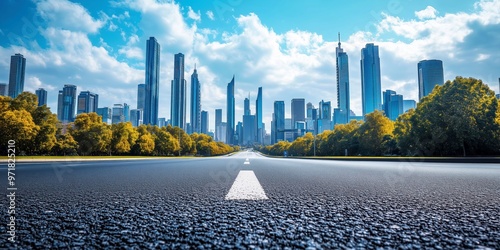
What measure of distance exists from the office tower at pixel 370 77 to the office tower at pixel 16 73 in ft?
479

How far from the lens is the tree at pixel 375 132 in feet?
164

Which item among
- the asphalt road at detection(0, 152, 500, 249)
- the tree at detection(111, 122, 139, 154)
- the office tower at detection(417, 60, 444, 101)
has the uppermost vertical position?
the office tower at detection(417, 60, 444, 101)

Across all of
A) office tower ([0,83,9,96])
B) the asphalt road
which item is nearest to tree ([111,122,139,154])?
the asphalt road

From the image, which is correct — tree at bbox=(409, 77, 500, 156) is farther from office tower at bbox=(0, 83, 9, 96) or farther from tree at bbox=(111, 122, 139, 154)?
office tower at bbox=(0, 83, 9, 96)

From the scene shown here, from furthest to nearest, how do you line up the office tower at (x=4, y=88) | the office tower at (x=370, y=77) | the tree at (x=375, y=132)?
the office tower at (x=4, y=88), the office tower at (x=370, y=77), the tree at (x=375, y=132)

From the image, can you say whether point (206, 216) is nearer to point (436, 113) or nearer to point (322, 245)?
point (322, 245)

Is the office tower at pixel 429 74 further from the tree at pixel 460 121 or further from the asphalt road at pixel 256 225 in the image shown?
the asphalt road at pixel 256 225

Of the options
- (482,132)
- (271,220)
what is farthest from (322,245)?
(482,132)

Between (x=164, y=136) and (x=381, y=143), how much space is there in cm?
5814

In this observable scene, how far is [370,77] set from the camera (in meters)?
128

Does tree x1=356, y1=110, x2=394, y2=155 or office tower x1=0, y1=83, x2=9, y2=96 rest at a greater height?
office tower x1=0, y1=83, x2=9, y2=96

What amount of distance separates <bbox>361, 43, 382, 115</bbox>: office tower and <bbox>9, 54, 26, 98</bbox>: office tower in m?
146

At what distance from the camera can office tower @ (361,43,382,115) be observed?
387 feet

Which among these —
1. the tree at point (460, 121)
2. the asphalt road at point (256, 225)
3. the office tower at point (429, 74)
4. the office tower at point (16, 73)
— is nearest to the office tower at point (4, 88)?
the office tower at point (16, 73)
